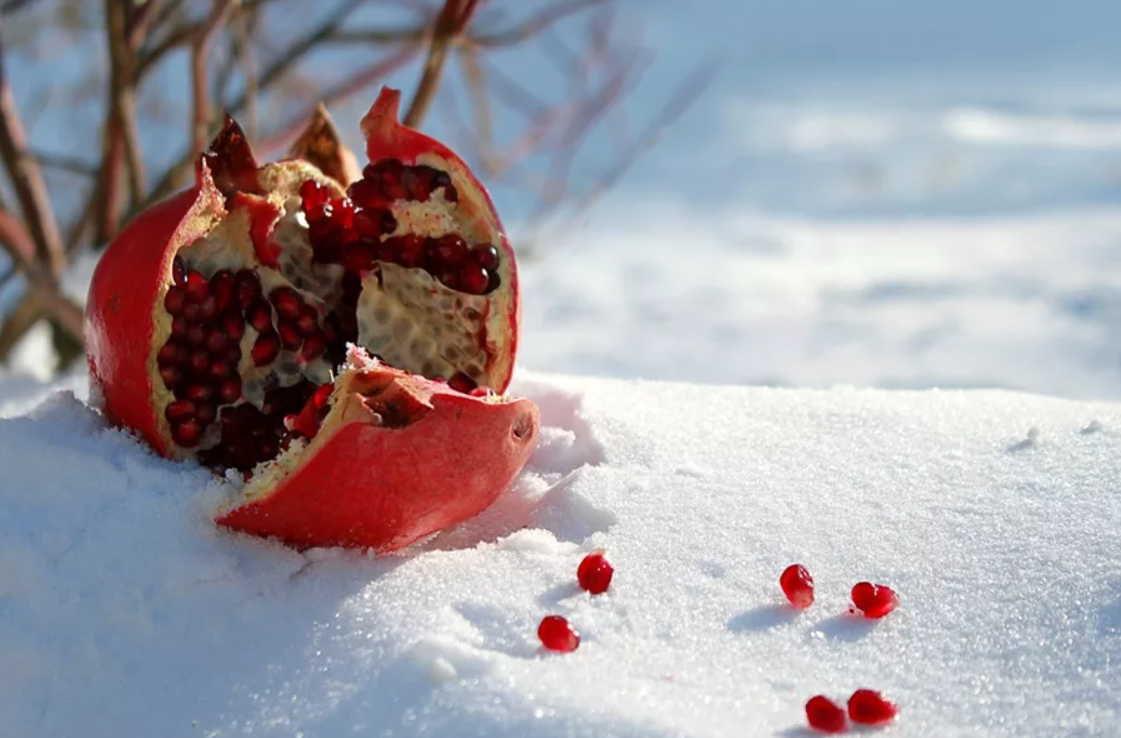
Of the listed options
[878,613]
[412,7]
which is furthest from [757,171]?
[878,613]

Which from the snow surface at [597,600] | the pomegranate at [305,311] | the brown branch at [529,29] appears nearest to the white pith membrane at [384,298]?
the pomegranate at [305,311]

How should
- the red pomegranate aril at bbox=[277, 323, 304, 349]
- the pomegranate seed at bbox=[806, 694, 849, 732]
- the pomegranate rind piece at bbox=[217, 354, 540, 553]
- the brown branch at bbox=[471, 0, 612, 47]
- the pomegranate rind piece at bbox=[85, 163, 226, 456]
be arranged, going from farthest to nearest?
the brown branch at bbox=[471, 0, 612, 47]
the red pomegranate aril at bbox=[277, 323, 304, 349]
the pomegranate rind piece at bbox=[85, 163, 226, 456]
the pomegranate rind piece at bbox=[217, 354, 540, 553]
the pomegranate seed at bbox=[806, 694, 849, 732]

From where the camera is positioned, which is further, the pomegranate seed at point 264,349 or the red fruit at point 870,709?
the pomegranate seed at point 264,349

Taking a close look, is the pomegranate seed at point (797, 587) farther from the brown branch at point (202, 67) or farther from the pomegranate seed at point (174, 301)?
the brown branch at point (202, 67)

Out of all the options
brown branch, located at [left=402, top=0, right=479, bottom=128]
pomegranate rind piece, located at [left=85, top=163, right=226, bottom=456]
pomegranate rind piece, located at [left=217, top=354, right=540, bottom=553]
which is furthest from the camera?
brown branch, located at [left=402, top=0, right=479, bottom=128]

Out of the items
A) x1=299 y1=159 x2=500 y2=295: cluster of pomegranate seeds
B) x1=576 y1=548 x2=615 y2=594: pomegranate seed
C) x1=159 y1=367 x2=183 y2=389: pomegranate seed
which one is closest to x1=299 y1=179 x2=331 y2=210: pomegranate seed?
x1=299 y1=159 x2=500 y2=295: cluster of pomegranate seeds

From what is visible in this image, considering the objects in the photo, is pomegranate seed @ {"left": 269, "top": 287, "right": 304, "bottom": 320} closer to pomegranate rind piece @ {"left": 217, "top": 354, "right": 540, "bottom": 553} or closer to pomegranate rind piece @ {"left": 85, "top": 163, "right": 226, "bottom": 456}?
pomegranate rind piece @ {"left": 85, "top": 163, "right": 226, "bottom": 456}

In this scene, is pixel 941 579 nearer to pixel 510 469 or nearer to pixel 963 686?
pixel 963 686
